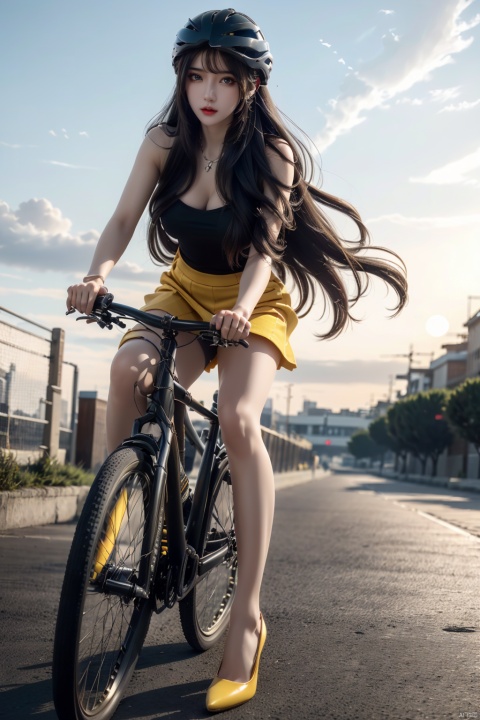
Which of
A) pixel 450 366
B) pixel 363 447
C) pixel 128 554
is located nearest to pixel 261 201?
pixel 128 554

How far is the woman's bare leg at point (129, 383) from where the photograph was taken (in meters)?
2.76

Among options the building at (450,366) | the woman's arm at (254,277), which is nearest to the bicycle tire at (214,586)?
the woman's arm at (254,277)

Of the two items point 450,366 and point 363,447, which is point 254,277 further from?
point 363,447

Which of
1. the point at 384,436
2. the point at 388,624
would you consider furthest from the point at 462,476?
the point at 388,624

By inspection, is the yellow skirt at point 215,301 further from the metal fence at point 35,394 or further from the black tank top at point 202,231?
Result: the metal fence at point 35,394

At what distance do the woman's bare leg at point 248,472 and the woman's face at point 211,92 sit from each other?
731mm

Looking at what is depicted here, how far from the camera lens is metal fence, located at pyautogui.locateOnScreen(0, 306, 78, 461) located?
8414 mm

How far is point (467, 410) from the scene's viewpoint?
5019cm

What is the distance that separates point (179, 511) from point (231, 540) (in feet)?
2.87

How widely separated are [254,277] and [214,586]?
1.29 metres

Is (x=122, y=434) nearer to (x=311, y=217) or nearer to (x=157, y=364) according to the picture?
(x=157, y=364)

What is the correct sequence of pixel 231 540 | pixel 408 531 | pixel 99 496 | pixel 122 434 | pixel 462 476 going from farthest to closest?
pixel 462 476, pixel 408 531, pixel 231 540, pixel 122 434, pixel 99 496

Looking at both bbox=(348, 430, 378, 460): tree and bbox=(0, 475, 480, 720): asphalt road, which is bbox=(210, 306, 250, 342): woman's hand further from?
bbox=(348, 430, 378, 460): tree

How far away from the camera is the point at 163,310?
307 cm
